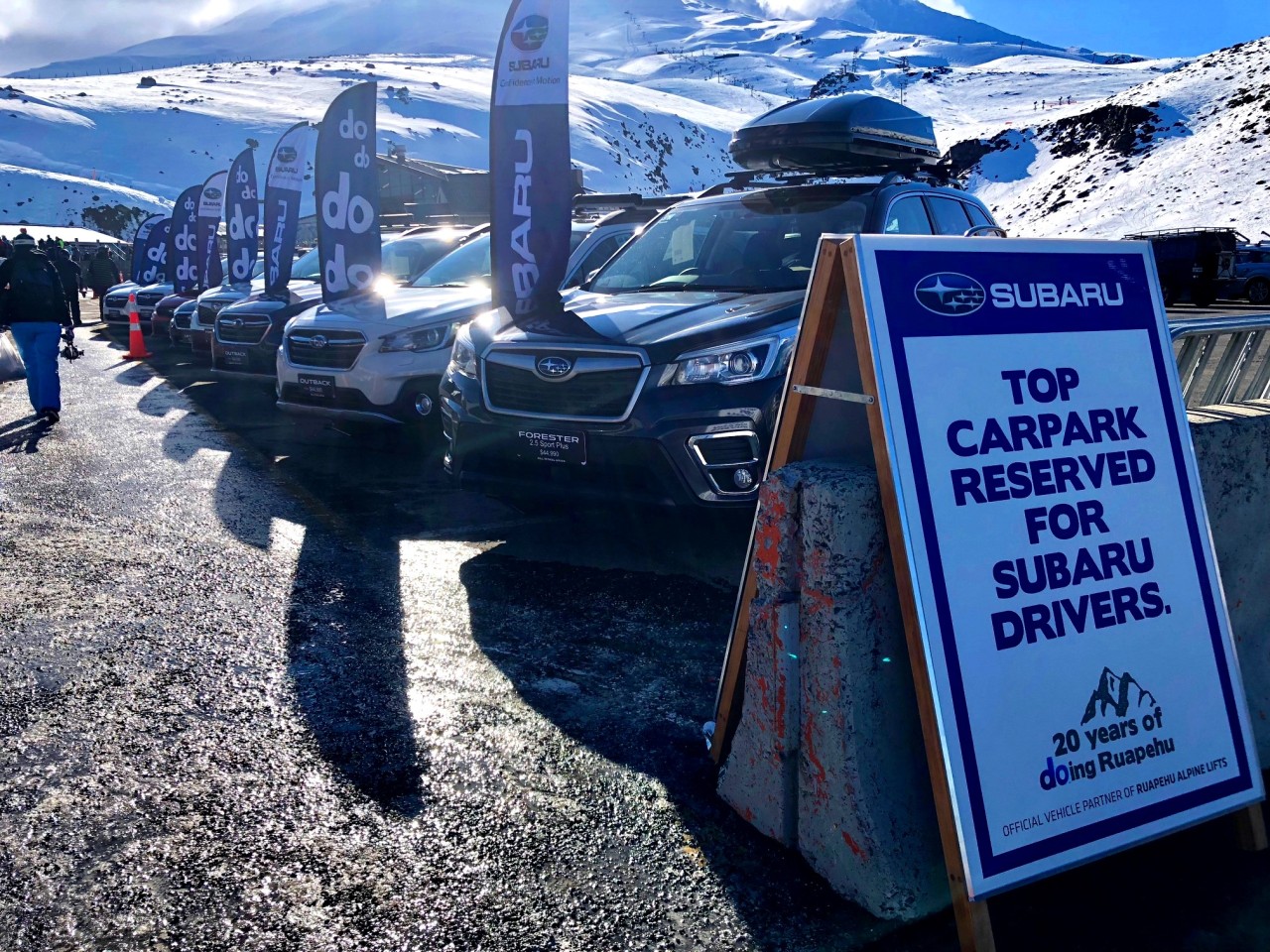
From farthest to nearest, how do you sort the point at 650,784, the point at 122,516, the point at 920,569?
1. the point at 122,516
2. the point at 650,784
3. the point at 920,569

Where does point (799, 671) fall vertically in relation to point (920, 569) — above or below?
below

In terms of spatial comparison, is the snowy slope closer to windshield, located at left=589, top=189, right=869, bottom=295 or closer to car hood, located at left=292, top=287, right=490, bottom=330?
car hood, located at left=292, top=287, right=490, bottom=330

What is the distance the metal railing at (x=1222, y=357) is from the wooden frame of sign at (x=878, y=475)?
49.5 inches

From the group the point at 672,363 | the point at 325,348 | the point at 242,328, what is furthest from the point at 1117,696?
the point at 242,328

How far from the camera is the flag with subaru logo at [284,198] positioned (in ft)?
48.5

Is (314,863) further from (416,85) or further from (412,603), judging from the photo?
(416,85)

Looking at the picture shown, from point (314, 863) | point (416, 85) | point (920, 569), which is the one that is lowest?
point (314, 863)

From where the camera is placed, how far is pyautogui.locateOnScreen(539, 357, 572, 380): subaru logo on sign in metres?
5.14

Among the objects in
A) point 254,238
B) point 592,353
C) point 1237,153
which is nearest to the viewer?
point 592,353

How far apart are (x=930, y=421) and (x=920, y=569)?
358 millimetres

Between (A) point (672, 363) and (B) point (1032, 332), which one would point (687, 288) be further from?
(B) point (1032, 332)

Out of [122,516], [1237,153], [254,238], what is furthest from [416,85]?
[122,516]

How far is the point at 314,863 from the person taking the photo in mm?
2711

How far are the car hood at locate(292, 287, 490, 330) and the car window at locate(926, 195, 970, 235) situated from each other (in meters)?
3.54
